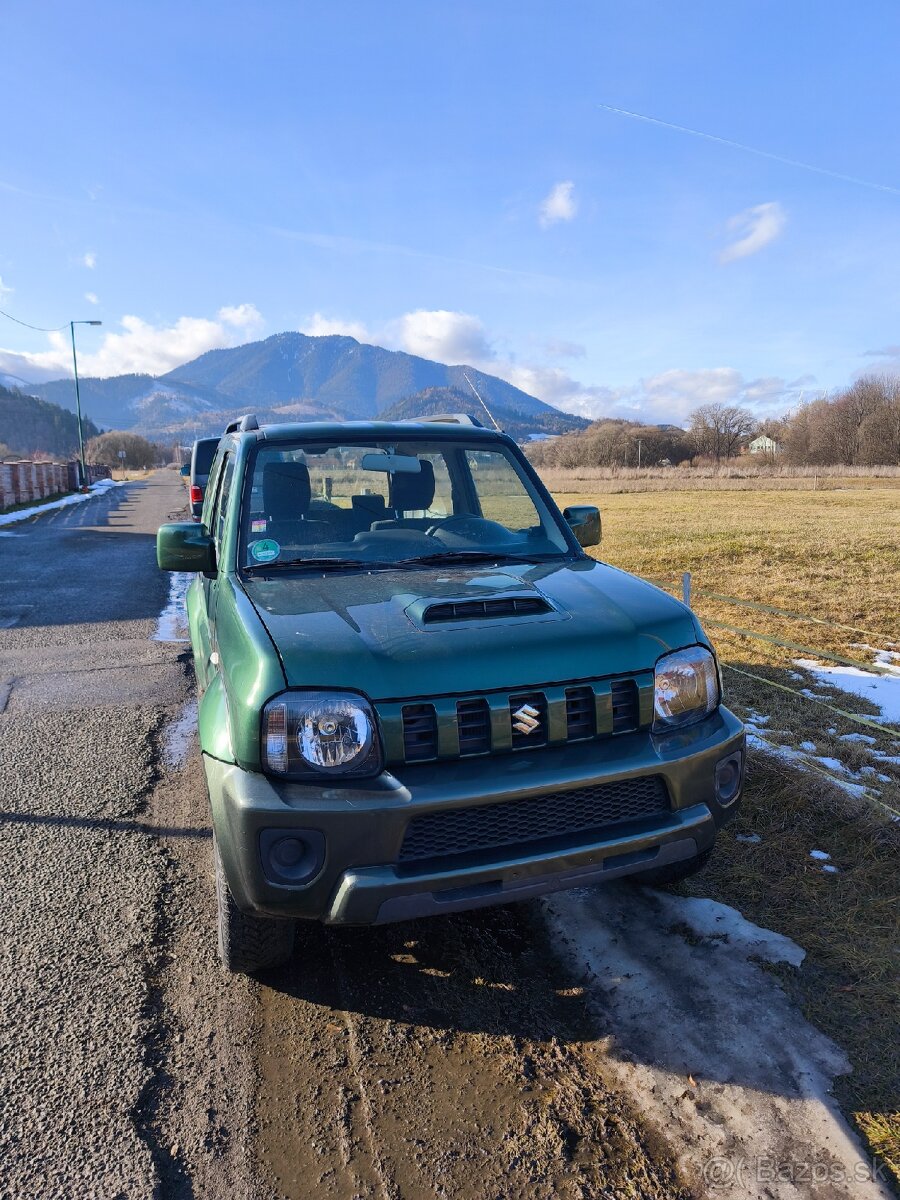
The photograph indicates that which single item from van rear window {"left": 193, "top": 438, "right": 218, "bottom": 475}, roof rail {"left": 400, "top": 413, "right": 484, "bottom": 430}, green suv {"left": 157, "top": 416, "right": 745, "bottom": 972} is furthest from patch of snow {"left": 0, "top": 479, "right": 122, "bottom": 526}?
green suv {"left": 157, "top": 416, "right": 745, "bottom": 972}

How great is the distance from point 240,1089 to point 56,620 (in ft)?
24.7

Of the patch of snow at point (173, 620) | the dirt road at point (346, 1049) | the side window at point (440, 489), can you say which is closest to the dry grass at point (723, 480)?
the patch of snow at point (173, 620)

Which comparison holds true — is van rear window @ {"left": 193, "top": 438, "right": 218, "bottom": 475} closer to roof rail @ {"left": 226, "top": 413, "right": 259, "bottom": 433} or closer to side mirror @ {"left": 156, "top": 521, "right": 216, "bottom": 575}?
roof rail @ {"left": 226, "top": 413, "right": 259, "bottom": 433}

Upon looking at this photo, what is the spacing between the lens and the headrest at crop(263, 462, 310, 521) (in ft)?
11.2

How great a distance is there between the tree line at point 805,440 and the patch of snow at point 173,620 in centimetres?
5790

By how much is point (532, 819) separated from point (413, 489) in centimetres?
195

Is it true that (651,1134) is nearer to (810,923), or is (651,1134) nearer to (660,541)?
(810,923)

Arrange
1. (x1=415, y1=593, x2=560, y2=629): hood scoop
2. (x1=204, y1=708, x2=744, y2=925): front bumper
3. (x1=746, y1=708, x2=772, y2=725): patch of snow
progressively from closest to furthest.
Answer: (x1=204, y1=708, x2=744, y2=925): front bumper → (x1=415, y1=593, x2=560, y2=629): hood scoop → (x1=746, y1=708, x2=772, y2=725): patch of snow

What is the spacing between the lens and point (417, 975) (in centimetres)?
281

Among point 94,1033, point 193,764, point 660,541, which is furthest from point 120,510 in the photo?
point 94,1033

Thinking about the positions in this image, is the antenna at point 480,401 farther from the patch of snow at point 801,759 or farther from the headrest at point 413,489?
the patch of snow at point 801,759

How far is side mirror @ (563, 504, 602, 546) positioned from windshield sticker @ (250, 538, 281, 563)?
1497mm

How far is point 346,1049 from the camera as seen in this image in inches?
96.3

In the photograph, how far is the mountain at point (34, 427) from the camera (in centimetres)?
14025
